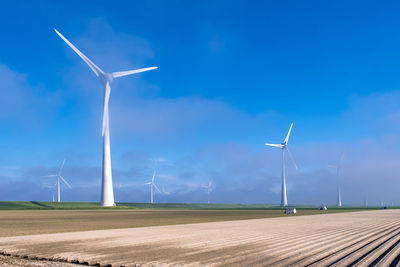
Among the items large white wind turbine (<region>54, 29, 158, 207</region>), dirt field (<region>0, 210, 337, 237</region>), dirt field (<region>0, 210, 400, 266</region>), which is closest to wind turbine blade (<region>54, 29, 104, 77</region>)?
large white wind turbine (<region>54, 29, 158, 207</region>)

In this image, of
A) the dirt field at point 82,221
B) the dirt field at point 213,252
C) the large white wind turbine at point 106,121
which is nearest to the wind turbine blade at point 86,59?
the large white wind turbine at point 106,121

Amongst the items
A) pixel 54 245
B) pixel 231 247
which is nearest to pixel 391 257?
pixel 231 247

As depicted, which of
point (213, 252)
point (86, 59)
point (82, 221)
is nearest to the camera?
point (213, 252)

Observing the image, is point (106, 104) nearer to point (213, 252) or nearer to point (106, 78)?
point (106, 78)

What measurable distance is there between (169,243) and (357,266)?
1009 centimetres

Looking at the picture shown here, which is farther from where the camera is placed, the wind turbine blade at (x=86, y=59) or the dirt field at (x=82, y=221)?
the wind turbine blade at (x=86, y=59)

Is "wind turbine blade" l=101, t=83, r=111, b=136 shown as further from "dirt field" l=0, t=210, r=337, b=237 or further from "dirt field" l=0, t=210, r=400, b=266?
"dirt field" l=0, t=210, r=400, b=266

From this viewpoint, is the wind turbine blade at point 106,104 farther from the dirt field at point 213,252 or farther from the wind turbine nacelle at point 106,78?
the dirt field at point 213,252

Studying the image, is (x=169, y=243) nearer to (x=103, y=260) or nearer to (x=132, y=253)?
(x=132, y=253)

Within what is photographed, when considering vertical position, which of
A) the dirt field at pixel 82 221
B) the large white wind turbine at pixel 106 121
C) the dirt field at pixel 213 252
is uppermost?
the large white wind turbine at pixel 106 121

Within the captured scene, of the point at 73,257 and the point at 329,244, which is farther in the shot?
the point at 329,244

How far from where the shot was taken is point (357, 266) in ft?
41.8

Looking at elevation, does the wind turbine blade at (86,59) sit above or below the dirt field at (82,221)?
above

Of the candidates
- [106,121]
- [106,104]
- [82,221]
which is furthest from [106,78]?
[82,221]
